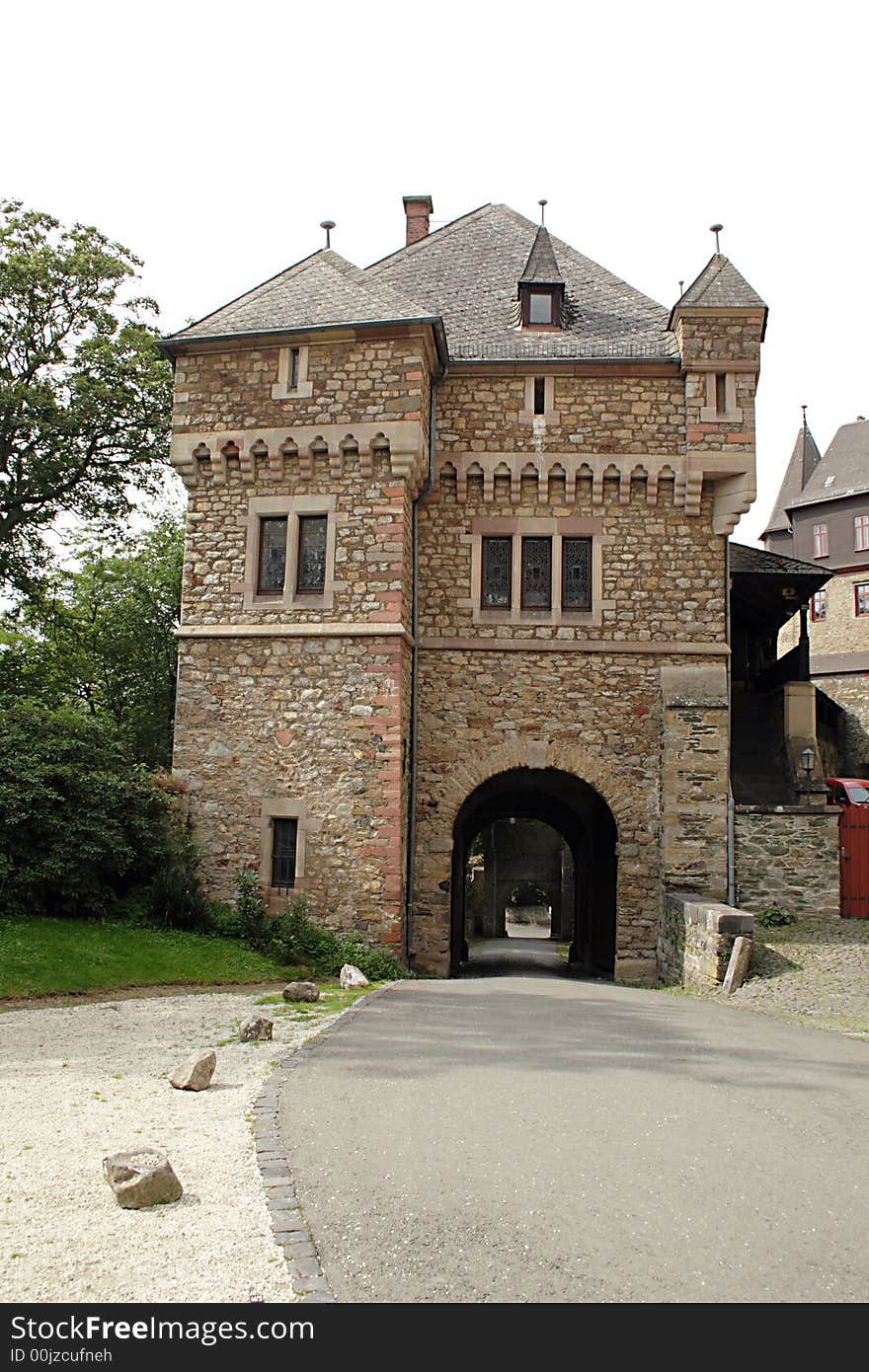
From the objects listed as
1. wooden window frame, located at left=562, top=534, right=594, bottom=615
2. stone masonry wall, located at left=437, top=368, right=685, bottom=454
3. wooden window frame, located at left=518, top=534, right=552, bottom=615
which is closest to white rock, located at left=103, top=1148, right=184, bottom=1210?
wooden window frame, located at left=518, top=534, right=552, bottom=615

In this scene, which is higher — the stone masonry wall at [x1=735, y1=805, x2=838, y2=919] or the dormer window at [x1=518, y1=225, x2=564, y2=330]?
the dormer window at [x1=518, y1=225, x2=564, y2=330]

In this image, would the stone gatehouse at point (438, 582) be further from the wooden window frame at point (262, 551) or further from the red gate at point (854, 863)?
the red gate at point (854, 863)

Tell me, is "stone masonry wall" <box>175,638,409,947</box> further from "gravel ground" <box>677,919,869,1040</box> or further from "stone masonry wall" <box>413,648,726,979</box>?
"gravel ground" <box>677,919,869,1040</box>

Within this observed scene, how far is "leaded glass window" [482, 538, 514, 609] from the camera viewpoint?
15859 millimetres

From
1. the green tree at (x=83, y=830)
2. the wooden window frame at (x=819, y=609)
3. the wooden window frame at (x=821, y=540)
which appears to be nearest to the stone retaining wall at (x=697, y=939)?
the green tree at (x=83, y=830)

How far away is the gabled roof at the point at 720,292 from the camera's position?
50.0ft

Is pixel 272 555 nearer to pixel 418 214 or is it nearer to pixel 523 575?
pixel 523 575

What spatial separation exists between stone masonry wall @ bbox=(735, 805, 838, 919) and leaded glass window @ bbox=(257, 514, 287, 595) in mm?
7687

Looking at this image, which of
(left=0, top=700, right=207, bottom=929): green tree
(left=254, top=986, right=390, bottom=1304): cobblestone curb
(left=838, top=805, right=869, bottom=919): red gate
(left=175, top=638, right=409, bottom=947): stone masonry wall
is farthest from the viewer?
(left=838, top=805, right=869, bottom=919): red gate

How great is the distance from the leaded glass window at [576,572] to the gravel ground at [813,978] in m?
5.54

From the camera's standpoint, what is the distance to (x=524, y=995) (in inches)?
464

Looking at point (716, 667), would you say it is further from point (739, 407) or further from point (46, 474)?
point (46, 474)

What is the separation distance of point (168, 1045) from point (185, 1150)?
3272mm

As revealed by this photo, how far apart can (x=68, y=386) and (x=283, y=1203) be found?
712 inches
